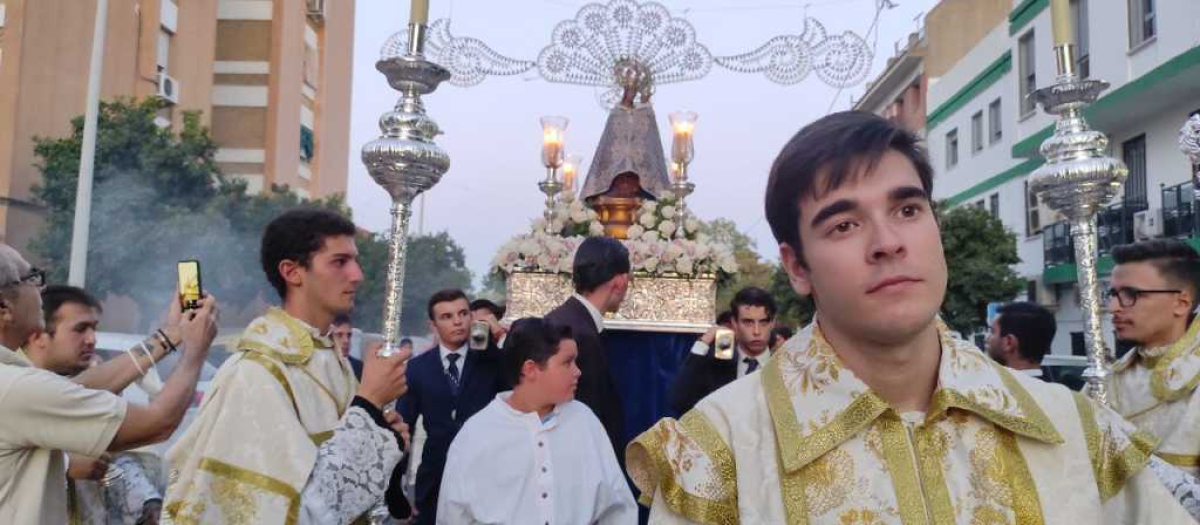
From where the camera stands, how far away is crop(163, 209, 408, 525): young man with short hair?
2760mm

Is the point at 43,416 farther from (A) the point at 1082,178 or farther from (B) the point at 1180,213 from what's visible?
(B) the point at 1180,213

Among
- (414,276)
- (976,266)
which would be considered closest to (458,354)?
(976,266)

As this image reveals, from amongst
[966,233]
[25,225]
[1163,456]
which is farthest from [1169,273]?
[25,225]

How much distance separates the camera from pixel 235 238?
19641 mm

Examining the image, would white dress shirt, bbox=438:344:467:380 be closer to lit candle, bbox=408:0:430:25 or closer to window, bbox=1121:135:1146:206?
lit candle, bbox=408:0:430:25

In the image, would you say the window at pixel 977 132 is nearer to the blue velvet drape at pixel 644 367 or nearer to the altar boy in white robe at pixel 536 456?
the blue velvet drape at pixel 644 367

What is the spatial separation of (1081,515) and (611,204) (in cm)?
608

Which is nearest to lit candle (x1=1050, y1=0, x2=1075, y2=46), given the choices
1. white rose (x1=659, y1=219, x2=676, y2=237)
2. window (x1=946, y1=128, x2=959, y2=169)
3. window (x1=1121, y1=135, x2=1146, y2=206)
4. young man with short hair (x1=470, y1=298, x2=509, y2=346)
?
young man with short hair (x1=470, y1=298, x2=509, y2=346)

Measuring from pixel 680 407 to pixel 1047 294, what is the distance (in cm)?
1929

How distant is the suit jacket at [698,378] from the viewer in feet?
17.3

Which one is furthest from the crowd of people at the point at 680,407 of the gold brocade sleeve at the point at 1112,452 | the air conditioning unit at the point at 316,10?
the air conditioning unit at the point at 316,10

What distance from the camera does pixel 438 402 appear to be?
536 cm

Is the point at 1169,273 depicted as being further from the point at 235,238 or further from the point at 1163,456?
the point at 235,238

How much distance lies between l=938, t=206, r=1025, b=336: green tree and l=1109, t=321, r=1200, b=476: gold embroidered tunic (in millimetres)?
17549
